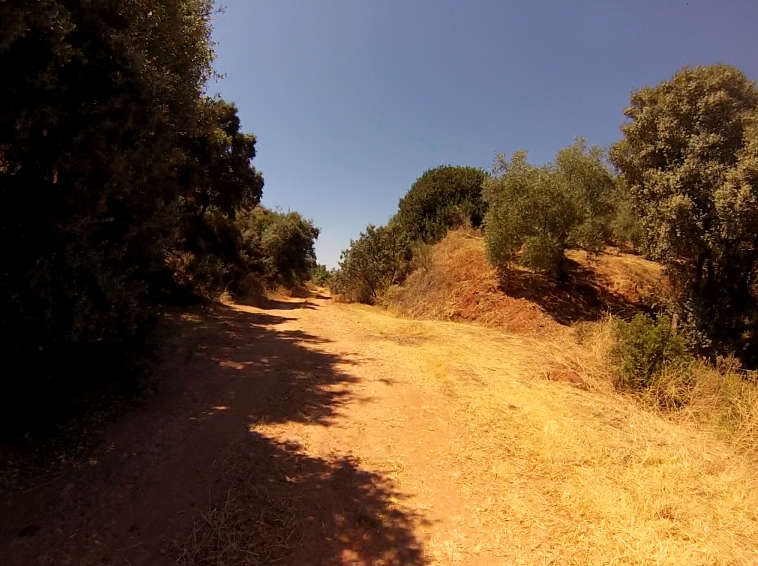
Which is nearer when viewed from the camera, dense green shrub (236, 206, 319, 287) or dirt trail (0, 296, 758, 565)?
dirt trail (0, 296, 758, 565)

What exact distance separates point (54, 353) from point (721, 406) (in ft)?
27.1

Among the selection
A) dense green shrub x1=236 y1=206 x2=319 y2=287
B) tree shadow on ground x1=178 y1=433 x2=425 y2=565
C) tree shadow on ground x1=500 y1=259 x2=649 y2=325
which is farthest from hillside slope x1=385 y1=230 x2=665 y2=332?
dense green shrub x1=236 y1=206 x2=319 y2=287

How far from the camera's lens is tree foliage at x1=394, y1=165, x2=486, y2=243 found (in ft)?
56.4

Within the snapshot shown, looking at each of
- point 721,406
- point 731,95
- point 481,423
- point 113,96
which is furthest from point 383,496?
point 731,95

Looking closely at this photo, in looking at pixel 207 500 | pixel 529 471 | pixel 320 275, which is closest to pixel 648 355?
pixel 529 471

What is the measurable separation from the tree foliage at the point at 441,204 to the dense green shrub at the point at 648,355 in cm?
1096

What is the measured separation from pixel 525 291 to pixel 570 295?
1335 millimetres

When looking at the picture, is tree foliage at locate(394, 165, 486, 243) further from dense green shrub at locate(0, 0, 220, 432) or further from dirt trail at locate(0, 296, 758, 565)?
dense green shrub at locate(0, 0, 220, 432)

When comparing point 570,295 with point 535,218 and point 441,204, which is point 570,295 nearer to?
point 535,218

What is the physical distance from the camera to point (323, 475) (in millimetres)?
3588

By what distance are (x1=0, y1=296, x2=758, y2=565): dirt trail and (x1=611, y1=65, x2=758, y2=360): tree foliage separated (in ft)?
18.6

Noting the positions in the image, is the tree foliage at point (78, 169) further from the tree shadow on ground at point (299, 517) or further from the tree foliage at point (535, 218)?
the tree foliage at point (535, 218)

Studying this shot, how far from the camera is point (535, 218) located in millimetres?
11539

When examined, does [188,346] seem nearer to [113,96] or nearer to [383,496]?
[113,96]
